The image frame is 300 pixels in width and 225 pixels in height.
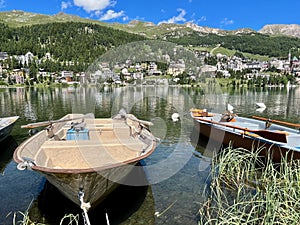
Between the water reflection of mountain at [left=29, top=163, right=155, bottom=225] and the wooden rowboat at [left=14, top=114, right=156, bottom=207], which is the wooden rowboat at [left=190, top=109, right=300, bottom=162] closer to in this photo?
the water reflection of mountain at [left=29, top=163, right=155, bottom=225]

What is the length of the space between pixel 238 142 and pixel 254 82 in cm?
13378

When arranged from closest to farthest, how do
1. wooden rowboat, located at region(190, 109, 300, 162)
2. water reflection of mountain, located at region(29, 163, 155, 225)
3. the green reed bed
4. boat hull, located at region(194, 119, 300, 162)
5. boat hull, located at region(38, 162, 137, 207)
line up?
the green reed bed → boat hull, located at region(38, 162, 137, 207) → water reflection of mountain, located at region(29, 163, 155, 225) → boat hull, located at region(194, 119, 300, 162) → wooden rowboat, located at region(190, 109, 300, 162)

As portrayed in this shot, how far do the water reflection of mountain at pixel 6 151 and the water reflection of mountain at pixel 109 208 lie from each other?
16.2 ft

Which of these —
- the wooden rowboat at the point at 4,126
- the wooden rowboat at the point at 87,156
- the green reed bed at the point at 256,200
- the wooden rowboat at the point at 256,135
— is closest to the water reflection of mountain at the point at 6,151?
the wooden rowboat at the point at 4,126

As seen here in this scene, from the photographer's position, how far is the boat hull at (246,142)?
11070 mm

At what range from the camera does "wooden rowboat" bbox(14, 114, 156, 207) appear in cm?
664

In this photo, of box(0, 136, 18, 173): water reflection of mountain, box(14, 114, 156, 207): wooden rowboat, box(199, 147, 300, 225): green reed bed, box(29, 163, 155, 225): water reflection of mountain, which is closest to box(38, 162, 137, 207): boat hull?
box(14, 114, 156, 207): wooden rowboat

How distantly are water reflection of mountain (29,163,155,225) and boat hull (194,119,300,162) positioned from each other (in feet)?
14.3

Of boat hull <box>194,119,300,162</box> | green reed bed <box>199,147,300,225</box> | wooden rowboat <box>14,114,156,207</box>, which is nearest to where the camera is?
green reed bed <box>199,147,300,225</box>

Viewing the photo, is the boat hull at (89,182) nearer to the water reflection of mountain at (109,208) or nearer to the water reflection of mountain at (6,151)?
the water reflection of mountain at (109,208)

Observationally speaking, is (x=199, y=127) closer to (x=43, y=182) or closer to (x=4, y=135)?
(x=43, y=182)

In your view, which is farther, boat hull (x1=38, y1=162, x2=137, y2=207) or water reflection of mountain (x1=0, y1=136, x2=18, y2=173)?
water reflection of mountain (x1=0, y1=136, x2=18, y2=173)

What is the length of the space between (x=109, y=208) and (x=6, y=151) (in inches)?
408

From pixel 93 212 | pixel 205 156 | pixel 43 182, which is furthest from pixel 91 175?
pixel 205 156
